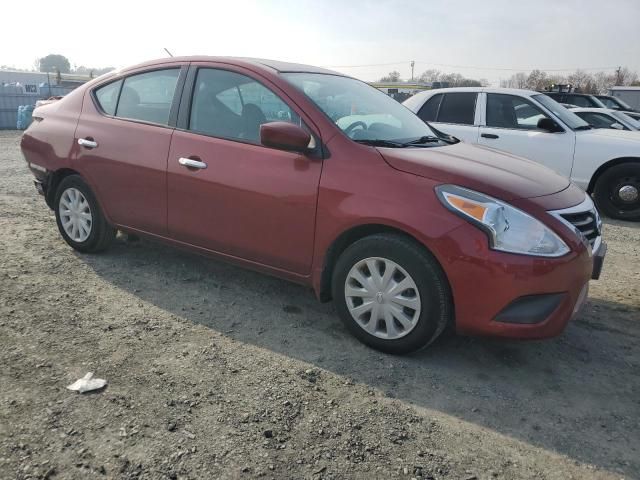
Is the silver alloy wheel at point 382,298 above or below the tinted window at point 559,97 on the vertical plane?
below

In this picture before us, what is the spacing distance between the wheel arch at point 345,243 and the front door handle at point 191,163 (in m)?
1.10

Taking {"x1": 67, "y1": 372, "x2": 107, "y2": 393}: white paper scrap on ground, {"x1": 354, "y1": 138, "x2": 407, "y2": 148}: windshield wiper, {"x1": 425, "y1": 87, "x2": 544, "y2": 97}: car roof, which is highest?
{"x1": 425, "y1": 87, "x2": 544, "y2": 97}: car roof

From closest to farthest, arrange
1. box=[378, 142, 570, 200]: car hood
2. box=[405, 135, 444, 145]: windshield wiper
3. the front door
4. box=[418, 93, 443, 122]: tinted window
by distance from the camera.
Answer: box=[378, 142, 570, 200]: car hood → the front door → box=[405, 135, 444, 145]: windshield wiper → box=[418, 93, 443, 122]: tinted window

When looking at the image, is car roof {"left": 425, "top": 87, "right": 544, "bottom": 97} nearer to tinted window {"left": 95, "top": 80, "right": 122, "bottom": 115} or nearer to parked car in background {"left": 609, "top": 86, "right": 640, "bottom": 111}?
tinted window {"left": 95, "top": 80, "right": 122, "bottom": 115}

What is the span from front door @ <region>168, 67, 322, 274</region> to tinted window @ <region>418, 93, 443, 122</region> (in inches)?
187

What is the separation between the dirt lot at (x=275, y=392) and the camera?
2281 millimetres

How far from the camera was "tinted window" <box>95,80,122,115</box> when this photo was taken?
435cm

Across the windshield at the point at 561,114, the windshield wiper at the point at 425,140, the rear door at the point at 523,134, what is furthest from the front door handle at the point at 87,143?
the windshield at the point at 561,114

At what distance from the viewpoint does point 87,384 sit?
108 inches

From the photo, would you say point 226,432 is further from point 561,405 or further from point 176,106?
point 176,106

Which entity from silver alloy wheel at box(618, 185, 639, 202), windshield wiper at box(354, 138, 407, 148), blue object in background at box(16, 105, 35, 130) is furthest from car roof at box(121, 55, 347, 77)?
blue object in background at box(16, 105, 35, 130)

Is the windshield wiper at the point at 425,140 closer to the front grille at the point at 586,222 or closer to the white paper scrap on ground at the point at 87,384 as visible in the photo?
the front grille at the point at 586,222

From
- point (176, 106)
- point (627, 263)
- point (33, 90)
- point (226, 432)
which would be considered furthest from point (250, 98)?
point (33, 90)

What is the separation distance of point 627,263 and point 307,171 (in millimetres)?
3667
